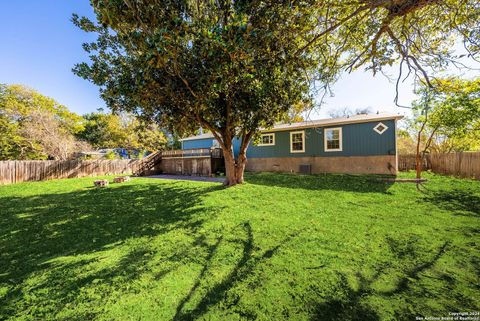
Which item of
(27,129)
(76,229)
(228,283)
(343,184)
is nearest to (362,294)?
(228,283)

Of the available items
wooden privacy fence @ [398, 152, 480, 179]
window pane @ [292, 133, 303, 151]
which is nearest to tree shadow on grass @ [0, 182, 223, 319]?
window pane @ [292, 133, 303, 151]

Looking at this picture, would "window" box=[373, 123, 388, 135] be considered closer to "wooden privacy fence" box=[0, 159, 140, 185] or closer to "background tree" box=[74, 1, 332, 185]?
"background tree" box=[74, 1, 332, 185]

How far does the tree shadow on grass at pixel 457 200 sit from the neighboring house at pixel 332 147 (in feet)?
11.3

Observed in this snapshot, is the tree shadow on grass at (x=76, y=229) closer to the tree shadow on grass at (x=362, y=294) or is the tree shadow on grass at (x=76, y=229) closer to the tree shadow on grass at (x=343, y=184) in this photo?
the tree shadow on grass at (x=362, y=294)

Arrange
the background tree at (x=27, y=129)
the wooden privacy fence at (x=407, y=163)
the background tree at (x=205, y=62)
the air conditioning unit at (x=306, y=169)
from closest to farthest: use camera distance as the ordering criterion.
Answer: the background tree at (x=205, y=62), the air conditioning unit at (x=306, y=169), the wooden privacy fence at (x=407, y=163), the background tree at (x=27, y=129)

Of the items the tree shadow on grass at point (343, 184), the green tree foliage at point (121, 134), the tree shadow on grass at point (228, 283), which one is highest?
the green tree foliage at point (121, 134)

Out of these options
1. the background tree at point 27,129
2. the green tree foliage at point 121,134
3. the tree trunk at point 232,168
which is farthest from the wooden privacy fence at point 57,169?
the tree trunk at point 232,168

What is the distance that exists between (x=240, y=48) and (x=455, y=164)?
13.1 meters

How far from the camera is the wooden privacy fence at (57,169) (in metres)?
11.4

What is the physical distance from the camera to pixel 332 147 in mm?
12547

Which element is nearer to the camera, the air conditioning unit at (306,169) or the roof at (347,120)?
the roof at (347,120)

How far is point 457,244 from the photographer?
3826 mm

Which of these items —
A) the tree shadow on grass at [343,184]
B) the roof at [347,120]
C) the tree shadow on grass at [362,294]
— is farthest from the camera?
the roof at [347,120]

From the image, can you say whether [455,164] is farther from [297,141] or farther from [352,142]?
[297,141]
